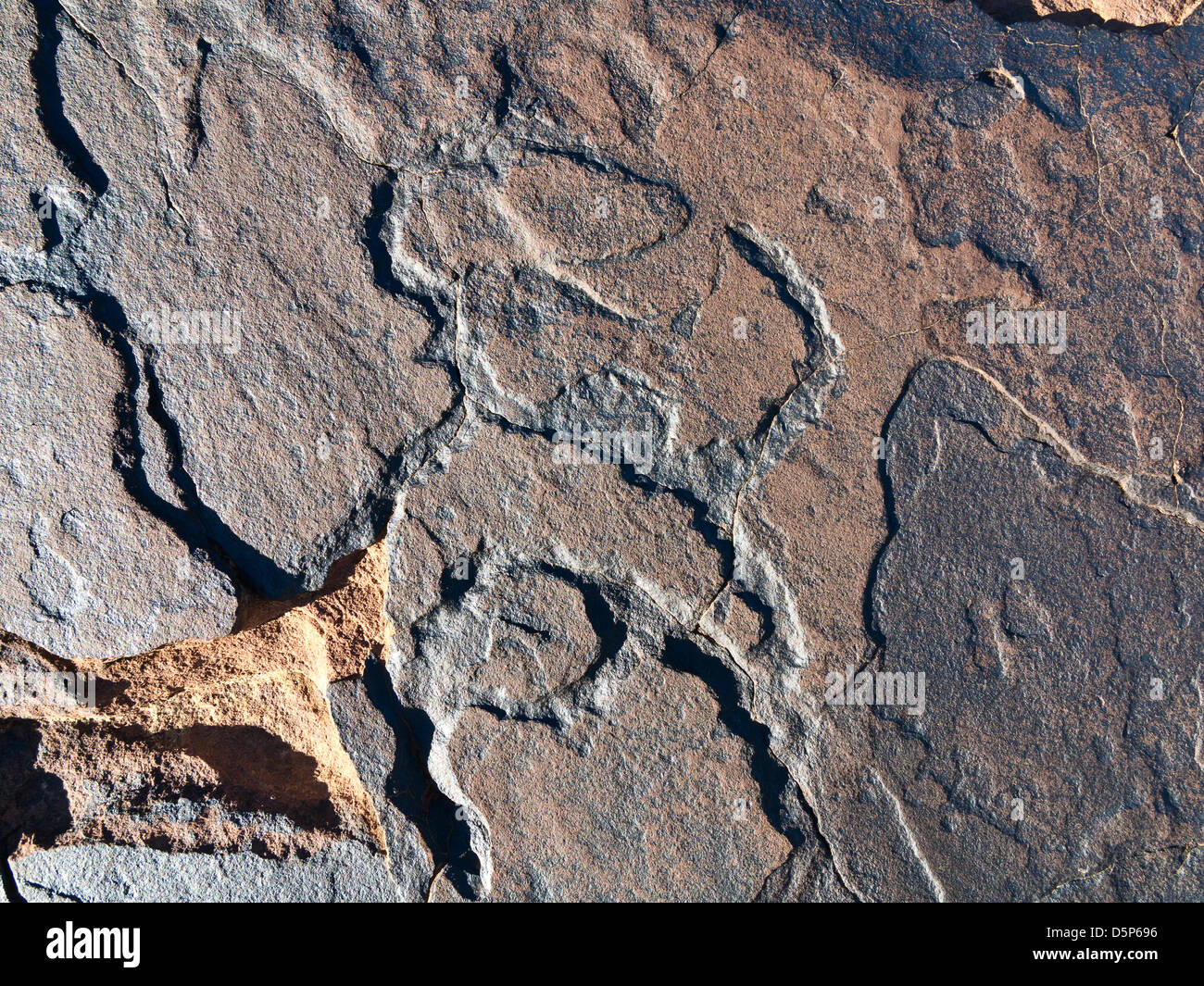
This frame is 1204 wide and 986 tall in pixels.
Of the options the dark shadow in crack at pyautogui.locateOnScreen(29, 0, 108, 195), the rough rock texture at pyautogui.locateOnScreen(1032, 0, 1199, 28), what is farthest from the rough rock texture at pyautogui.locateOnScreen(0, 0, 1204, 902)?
the rough rock texture at pyautogui.locateOnScreen(1032, 0, 1199, 28)

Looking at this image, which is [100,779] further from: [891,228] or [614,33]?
[891,228]

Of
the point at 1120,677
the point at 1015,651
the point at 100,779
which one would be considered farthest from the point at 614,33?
the point at 100,779

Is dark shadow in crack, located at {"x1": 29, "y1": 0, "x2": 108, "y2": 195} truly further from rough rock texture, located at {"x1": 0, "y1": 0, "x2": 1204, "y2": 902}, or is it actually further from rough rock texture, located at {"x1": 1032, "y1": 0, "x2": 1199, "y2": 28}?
rough rock texture, located at {"x1": 1032, "y1": 0, "x2": 1199, "y2": 28}

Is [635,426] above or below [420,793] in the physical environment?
above

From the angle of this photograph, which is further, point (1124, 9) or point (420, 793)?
point (1124, 9)

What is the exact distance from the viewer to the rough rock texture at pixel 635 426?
65.7 inches

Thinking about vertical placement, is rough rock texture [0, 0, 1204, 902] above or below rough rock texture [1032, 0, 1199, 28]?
below

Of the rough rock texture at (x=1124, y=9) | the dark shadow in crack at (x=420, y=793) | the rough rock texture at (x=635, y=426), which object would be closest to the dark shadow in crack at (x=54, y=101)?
the rough rock texture at (x=635, y=426)

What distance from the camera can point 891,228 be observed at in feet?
5.62

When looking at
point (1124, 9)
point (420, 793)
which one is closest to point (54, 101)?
point (420, 793)

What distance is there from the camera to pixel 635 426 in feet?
5.56

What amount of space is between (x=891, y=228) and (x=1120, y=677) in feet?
3.51

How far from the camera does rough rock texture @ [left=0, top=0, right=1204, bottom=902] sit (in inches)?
65.7

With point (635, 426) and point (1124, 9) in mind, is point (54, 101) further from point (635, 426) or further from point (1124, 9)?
point (1124, 9)
